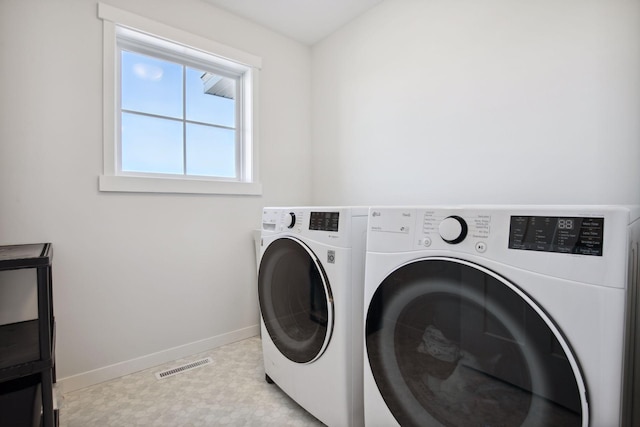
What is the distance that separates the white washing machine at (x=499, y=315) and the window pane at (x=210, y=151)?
4.84ft

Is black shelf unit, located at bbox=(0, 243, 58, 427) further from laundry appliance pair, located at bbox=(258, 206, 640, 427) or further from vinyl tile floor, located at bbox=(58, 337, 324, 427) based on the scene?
laundry appliance pair, located at bbox=(258, 206, 640, 427)

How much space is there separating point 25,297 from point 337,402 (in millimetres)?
1537

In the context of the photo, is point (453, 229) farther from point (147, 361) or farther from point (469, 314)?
point (147, 361)

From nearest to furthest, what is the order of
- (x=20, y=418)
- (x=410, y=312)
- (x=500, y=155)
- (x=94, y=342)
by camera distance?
1. (x=410, y=312)
2. (x=20, y=418)
3. (x=500, y=155)
4. (x=94, y=342)

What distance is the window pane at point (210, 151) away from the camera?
204 centimetres

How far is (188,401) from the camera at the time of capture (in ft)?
4.78

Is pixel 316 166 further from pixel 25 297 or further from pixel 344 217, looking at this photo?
pixel 25 297

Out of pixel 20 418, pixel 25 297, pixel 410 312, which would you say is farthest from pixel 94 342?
pixel 410 312

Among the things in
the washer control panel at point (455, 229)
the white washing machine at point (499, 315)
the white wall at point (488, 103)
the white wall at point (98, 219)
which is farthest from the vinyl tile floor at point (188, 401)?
the white wall at point (488, 103)

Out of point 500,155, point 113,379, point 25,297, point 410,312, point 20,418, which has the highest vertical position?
point 500,155

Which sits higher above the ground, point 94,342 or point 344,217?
point 344,217

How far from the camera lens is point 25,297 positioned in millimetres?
1445

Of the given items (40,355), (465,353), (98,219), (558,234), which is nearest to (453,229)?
(558,234)

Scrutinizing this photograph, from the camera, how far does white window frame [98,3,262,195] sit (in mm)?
1635
